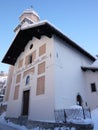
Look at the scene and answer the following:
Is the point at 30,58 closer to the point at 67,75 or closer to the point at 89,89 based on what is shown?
the point at 67,75

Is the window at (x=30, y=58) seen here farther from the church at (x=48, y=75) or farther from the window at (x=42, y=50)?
the window at (x=42, y=50)

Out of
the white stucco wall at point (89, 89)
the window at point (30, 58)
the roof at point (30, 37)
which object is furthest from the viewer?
the window at point (30, 58)

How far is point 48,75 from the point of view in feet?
37.6

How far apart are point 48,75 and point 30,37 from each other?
20.7 feet

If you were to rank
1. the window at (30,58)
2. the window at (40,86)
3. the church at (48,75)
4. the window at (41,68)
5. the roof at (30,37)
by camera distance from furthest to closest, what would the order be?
the window at (30,58)
the window at (41,68)
the roof at (30,37)
the window at (40,86)
the church at (48,75)

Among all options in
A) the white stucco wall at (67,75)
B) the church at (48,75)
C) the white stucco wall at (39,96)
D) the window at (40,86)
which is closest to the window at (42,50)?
the church at (48,75)

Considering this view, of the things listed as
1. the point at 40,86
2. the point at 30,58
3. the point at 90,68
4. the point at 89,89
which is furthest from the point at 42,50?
the point at 89,89

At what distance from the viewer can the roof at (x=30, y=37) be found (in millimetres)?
12276

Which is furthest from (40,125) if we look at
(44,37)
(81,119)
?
(44,37)

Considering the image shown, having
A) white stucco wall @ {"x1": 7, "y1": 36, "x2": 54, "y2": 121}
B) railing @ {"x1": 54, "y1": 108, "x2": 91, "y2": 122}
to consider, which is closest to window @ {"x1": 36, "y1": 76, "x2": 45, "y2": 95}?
white stucco wall @ {"x1": 7, "y1": 36, "x2": 54, "y2": 121}

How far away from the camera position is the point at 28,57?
51.1 feet

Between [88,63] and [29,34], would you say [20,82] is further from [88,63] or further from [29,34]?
[88,63]

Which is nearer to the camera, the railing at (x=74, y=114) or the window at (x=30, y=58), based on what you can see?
the railing at (x=74, y=114)

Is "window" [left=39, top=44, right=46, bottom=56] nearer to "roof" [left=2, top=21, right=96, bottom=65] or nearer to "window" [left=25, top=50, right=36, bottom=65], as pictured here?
"window" [left=25, top=50, right=36, bottom=65]
